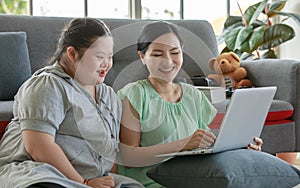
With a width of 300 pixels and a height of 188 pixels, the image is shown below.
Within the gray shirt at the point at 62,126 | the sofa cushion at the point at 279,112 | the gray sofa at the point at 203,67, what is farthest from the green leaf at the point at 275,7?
the gray shirt at the point at 62,126

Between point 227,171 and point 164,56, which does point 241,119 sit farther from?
point 164,56

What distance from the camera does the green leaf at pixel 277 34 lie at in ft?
13.0

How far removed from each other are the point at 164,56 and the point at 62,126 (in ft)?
1.29

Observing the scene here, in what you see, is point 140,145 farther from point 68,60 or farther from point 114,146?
point 68,60

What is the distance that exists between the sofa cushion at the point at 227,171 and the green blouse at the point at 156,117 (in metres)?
0.09

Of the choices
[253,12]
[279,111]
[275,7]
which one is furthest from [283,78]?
[275,7]

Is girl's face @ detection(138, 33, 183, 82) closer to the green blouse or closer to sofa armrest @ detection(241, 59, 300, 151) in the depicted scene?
the green blouse

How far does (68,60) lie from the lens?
159 centimetres

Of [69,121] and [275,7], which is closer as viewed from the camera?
[69,121]

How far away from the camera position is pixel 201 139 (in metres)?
1.62

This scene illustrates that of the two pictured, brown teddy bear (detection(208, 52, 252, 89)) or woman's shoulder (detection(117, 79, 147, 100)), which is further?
brown teddy bear (detection(208, 52, 252, 89))

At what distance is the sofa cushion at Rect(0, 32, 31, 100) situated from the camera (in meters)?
2.53

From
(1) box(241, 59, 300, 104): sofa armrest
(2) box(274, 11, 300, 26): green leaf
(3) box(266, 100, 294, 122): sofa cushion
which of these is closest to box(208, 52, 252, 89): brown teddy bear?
(1) box(241, 59, 300, 104): sofa armrest

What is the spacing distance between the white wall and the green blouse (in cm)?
270
